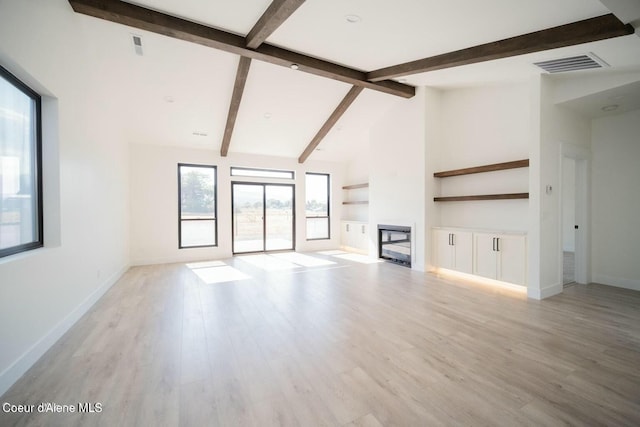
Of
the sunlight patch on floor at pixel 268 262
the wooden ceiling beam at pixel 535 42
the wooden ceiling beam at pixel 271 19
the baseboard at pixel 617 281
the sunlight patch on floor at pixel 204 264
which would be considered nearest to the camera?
the wooden ceiling beam at pixel 535 42

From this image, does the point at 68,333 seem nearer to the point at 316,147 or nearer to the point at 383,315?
the point at 383,315

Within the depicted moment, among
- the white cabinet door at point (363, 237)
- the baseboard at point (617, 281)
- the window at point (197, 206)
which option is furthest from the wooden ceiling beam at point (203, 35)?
the baseboard at point (617, 281)

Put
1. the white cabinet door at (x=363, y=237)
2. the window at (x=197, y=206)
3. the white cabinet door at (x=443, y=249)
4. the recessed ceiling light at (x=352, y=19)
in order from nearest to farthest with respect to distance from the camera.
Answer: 1. the recessed ceiling light at (x=352, y=19)
2. the white cabinet door at (x=443, y=249)
3. the window at (x=197, y=206)
4. the white cabinet door at (x=363, y=237)

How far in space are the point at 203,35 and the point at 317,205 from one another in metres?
5.85

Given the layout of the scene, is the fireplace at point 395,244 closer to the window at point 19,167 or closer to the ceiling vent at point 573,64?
the ceiling vent at point 573,64

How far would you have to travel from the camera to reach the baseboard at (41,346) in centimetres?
197

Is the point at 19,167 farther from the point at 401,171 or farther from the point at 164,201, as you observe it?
the point at 401,171

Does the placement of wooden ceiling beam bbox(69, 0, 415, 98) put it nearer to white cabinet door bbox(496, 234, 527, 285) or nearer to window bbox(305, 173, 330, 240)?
white cabinet door bbox(496, 234, 527, 285)

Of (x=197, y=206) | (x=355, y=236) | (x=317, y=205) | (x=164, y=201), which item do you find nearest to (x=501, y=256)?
(x=355, y=236)

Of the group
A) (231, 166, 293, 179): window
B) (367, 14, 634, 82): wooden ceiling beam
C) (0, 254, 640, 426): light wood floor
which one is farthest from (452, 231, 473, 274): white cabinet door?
(231, 166, 293, 179): window

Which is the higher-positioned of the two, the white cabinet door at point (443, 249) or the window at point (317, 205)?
the window at point (317, 205)

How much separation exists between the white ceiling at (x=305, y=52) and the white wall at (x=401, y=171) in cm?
41

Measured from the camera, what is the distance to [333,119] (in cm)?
627

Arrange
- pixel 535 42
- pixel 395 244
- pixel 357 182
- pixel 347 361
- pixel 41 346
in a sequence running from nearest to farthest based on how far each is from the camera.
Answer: pixel 347 361, pixel 41 346, pixel 535 42, pixel 395 244, pixel 357 182
